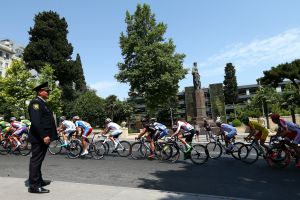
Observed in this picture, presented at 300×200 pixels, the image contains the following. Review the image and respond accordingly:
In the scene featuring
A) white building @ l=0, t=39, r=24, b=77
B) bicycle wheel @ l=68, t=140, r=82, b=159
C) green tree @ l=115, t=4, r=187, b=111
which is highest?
white building @ l=0, t=39, r=24, b=77

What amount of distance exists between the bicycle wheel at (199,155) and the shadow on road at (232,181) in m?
0.51

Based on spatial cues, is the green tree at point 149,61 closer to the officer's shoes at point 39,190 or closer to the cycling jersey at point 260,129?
the cycling jersey at point 260,129

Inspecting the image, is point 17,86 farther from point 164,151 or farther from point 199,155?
point 199,155

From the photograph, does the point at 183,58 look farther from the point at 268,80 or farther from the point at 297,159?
the point at 297,159

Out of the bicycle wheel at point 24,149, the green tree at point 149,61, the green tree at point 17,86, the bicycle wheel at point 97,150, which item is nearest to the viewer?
the bicycle wheel at point 97,150

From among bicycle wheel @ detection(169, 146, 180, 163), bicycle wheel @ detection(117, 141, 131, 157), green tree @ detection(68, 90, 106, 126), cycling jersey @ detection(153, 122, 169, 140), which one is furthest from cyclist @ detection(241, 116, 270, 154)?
green tree @ detection(68, 90, 106, 126)

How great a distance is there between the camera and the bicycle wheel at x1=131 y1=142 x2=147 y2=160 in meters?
12.8

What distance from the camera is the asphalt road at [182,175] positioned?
738 centimetres

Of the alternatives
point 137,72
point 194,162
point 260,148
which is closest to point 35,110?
point 194,162

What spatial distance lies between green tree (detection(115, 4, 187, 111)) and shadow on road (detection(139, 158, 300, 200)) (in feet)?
86.9

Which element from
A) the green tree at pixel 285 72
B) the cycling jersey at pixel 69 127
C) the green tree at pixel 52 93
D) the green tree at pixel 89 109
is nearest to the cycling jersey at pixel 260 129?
the cycling jersey at pixel 69 127

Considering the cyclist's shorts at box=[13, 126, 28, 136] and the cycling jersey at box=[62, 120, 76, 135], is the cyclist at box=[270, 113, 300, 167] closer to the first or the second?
the cycling jersey at box=[62, 120, 76, 135]

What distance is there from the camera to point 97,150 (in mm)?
13227

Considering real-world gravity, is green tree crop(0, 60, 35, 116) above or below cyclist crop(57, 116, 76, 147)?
above
